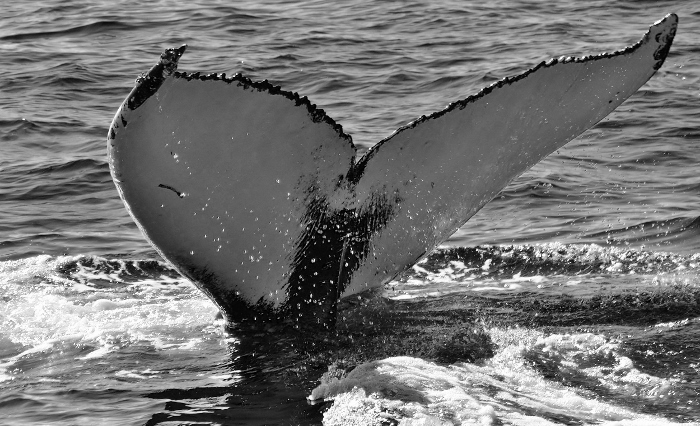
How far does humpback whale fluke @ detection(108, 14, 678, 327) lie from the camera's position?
4.04 m

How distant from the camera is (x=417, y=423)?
4.10 m

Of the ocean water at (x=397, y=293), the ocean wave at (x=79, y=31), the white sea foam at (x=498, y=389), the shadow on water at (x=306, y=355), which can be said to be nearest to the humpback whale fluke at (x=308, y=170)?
the shadow on water at (x=306, y=355)

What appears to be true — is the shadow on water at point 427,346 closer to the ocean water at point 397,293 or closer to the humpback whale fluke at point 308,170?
the ocean water at point 397,293

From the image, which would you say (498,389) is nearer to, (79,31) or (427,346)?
(427,346)

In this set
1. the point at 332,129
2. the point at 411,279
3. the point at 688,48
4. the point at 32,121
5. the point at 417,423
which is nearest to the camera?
the point at 417,423

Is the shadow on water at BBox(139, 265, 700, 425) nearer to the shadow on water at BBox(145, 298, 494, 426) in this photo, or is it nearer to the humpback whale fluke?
the shadow on water at BBox(145, 298, 494, 426)

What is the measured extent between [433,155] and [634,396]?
1310 mm

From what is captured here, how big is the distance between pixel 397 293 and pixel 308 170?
6.15 feet

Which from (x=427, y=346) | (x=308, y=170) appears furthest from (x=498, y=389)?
(x=308, y=170)

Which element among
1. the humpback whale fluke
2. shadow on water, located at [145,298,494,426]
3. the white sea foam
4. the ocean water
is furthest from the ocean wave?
the white sea foam

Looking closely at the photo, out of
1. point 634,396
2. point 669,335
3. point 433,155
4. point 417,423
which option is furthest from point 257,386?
point 669,335

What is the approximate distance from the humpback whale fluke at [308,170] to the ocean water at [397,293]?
45cm

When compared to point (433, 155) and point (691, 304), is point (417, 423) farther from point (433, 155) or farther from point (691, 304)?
point (691, 304)

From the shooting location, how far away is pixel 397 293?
6246 millimetres
